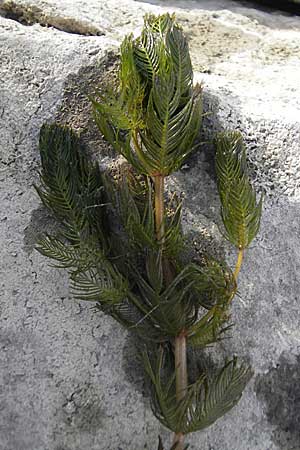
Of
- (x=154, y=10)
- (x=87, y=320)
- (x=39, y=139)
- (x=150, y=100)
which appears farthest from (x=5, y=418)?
(x=154, y=10)

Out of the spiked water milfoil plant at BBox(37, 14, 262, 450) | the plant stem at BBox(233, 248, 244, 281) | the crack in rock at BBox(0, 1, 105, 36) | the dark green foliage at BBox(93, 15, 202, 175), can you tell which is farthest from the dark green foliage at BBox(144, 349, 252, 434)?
the crack in rock at BBox(0, 1, 105, 36)

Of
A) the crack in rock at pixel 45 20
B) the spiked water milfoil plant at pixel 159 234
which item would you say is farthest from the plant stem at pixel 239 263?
the crack in rock at pixel 45 20

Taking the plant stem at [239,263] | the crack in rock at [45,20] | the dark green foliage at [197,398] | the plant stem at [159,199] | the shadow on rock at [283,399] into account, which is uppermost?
the crack in rock at [45,20]

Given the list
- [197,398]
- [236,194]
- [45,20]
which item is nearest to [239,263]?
[236,194]

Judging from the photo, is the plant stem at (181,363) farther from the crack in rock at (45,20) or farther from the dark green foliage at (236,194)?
the crack in rock at (45,20)

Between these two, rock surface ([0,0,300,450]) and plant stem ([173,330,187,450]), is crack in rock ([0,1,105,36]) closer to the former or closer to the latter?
rock surface ([0,0,300,450])

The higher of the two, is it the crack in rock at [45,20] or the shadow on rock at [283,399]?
the crack in rock at [45,20]
